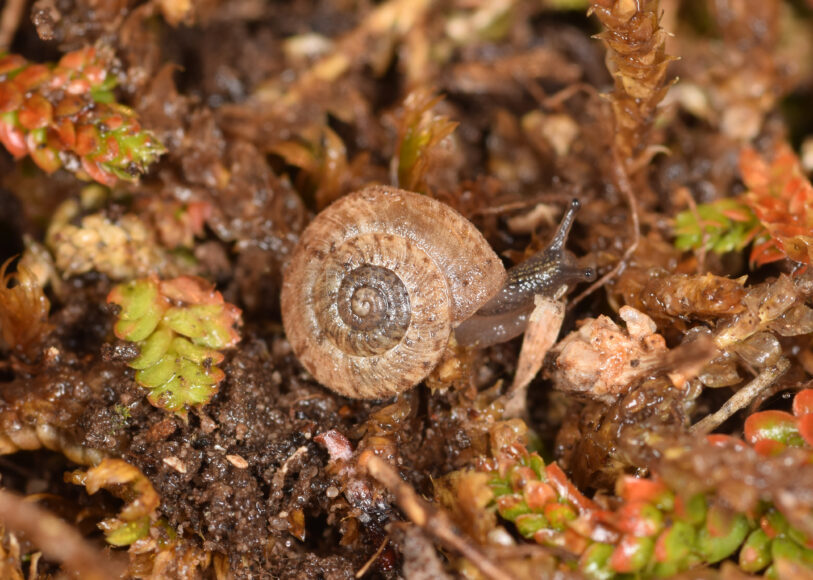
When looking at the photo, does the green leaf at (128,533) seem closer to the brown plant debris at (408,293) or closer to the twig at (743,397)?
the brown plant debris at (408,293)

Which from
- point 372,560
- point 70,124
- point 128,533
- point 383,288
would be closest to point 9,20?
point 70,124

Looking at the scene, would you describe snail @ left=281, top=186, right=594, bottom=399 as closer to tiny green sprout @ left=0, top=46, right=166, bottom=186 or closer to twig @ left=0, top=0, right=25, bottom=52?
tiny green sprout @ left=0, top=46, right=166, bottom=186

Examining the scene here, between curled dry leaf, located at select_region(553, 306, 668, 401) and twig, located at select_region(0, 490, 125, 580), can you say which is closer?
twig, located at select_region(0, 490, 125, 580)

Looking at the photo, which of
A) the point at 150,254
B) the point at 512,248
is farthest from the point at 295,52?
the point at 512,248

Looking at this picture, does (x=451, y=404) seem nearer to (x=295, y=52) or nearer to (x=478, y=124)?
(x=478, y=124)

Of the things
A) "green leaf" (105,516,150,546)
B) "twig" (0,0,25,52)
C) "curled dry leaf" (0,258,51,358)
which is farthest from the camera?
"twig" (0,0,25,52)

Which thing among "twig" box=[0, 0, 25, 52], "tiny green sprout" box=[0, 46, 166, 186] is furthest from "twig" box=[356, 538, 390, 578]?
"twig" box=[0, 0, 25, 52]
